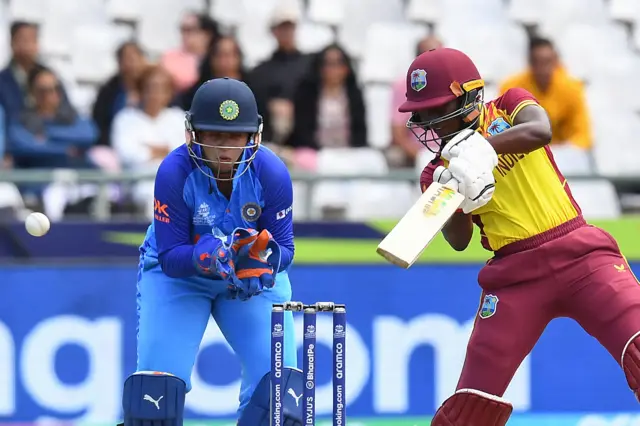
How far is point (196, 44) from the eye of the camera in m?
9.54

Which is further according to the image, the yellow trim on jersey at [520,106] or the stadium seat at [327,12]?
the stadium seat at [327,12]

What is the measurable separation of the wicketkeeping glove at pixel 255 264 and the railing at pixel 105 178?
2568 mm

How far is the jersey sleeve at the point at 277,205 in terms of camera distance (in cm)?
530

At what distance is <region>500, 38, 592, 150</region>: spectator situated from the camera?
354 inches

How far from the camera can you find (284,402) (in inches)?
207

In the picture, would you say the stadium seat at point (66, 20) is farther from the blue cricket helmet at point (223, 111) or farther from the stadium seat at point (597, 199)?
the blue cricket helmet at point (223, 111)

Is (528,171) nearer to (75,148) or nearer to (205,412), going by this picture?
(205,412)

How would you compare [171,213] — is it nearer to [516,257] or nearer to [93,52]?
[516,257]

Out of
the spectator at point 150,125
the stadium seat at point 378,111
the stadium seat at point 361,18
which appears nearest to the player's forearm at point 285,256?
the spectator at point 150,125

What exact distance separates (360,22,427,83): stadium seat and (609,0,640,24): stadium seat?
1.91m

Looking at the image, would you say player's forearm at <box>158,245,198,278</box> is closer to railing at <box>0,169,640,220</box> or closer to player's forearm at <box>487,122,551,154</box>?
player's forearm at <box>487,122,551,154</box>

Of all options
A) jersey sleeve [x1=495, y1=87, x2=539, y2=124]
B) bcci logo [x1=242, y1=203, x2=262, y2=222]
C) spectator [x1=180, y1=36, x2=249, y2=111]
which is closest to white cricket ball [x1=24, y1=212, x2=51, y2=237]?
bcci logo [x1=242, y1=203, x2=262, y2=222]

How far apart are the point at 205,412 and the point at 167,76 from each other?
8.19 ft

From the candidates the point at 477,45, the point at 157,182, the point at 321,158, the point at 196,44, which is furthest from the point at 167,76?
the point at 157,182
